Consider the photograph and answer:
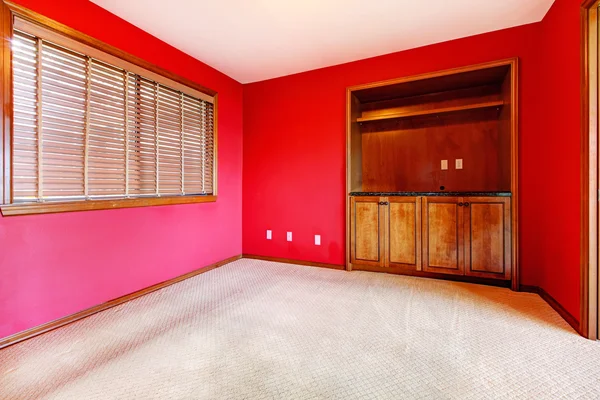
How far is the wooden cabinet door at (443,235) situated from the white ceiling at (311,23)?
5.38 feet

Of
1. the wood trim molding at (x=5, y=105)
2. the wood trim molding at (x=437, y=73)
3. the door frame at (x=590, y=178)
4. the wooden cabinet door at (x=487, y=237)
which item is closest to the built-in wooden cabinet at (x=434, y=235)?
the wooden cabinet door at (x=487, y=237)

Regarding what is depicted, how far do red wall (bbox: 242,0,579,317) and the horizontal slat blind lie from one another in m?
1.08

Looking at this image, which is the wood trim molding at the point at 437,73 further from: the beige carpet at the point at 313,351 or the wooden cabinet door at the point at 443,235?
the beige carpet at the point at 313,351

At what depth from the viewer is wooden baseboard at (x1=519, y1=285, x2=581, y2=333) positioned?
6.24 feet

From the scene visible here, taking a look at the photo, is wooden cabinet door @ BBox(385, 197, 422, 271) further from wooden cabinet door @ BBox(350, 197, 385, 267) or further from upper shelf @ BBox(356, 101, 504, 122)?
upper shelf @ BBox(356, 101, 504, 122)

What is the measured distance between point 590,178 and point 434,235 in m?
1.30

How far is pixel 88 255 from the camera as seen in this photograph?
2137 millimetres

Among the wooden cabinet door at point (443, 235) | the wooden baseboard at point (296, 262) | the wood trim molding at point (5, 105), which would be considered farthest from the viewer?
the wooden baseboard at point (296, 262)

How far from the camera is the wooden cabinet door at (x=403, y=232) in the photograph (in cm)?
295

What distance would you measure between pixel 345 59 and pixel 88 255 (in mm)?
3183

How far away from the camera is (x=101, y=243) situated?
222cm

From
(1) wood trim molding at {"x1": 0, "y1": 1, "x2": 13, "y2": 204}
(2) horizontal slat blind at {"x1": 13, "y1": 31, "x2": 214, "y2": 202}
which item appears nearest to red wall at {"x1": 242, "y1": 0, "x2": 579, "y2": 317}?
(2) horizontal slat blind at {"x1": 13, "y1": 31, "x2": 214, "y2": 202}

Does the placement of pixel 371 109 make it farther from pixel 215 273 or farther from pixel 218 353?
pixel 218 353

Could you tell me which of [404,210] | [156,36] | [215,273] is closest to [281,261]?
[215,273]
